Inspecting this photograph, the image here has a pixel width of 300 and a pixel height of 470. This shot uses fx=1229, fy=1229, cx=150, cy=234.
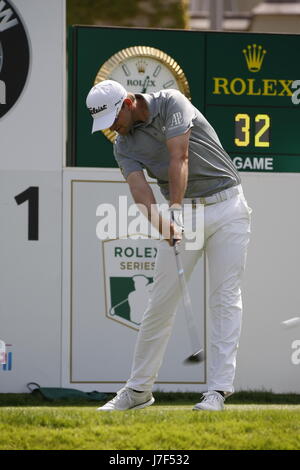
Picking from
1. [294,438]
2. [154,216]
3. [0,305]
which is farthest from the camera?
[0,305]

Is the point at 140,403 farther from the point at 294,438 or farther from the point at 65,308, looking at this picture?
the point at 65,308

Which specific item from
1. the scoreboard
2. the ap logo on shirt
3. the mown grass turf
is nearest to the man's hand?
the ap logo on shirt

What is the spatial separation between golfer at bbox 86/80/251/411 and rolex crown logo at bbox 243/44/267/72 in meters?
2.72

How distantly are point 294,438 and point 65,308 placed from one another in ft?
10.8

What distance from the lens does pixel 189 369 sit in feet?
29.7

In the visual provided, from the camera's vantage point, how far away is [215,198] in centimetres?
671

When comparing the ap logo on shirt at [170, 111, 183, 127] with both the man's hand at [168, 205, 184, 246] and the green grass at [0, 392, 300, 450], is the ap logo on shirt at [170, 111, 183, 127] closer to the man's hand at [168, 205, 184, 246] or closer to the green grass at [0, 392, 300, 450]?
the man's hand at [168, 205, 184, 246]

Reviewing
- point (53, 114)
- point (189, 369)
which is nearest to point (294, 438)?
point (189, 369)

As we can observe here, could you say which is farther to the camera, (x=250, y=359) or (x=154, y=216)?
(x=250, y=359)

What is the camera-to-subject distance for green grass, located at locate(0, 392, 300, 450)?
5840mm

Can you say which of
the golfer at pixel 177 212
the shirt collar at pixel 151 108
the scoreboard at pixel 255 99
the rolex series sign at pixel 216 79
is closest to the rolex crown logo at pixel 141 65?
the rolex series sign at pixel 216 79

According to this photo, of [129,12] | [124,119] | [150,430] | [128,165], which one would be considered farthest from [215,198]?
[129,12]

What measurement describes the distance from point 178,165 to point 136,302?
2811mm

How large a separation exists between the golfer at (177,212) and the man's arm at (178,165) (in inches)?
1.4
